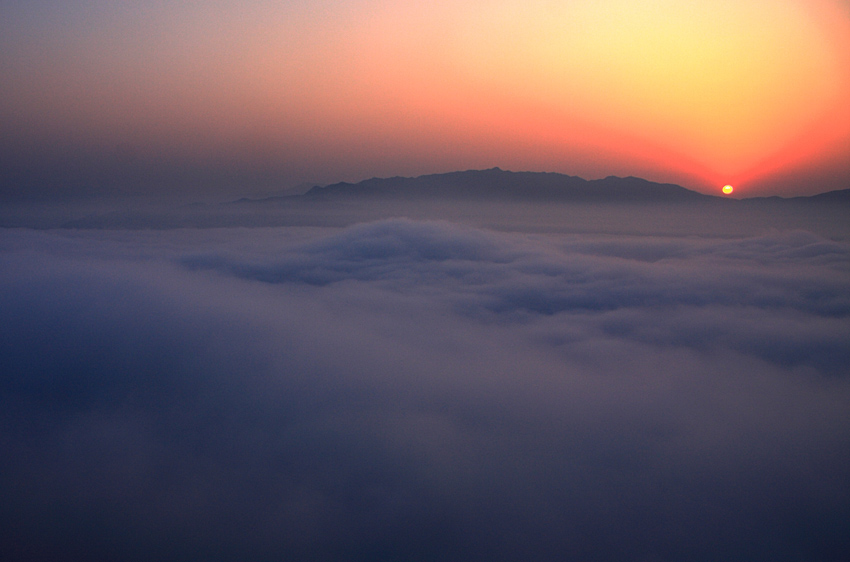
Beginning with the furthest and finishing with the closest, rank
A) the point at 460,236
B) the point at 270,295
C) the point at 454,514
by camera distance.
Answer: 1. the point at 460,236
2. the point at 270,295
3. the point at 454,514

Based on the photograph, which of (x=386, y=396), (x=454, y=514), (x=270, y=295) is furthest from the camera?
(x=270, y=295)

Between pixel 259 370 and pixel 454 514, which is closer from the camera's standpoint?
pixel 454 514

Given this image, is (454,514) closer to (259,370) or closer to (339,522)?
(339,522)

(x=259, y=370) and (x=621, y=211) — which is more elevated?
(x=621, y=211)

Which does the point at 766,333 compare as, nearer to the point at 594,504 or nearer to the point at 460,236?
the point at 594,504

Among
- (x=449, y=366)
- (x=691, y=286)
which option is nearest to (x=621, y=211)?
(x=691, y=286)

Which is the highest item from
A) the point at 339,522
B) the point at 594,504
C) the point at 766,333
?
the point at 766,333

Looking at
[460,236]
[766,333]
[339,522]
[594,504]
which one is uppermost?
[460,236]

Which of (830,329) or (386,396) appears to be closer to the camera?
(386,396)

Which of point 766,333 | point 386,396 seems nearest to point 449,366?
point 386,396
